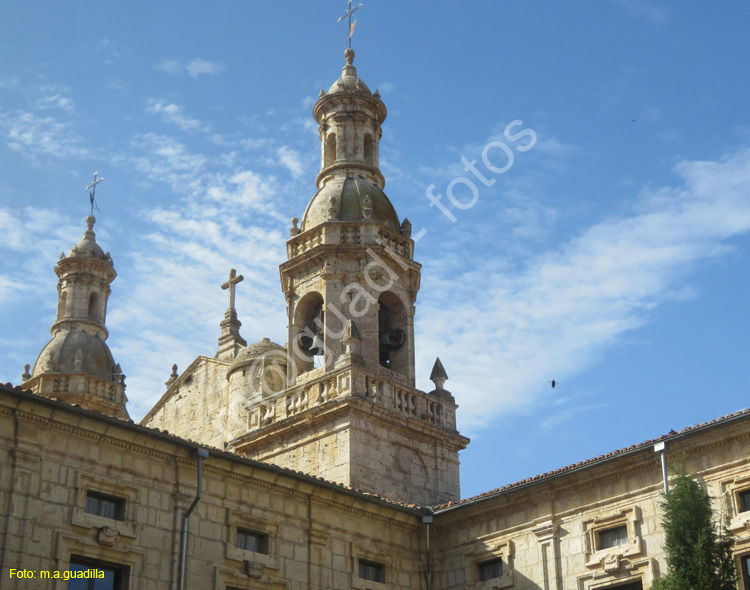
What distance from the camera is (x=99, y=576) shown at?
72.6 ft

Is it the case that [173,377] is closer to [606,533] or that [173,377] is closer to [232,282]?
[232,282]

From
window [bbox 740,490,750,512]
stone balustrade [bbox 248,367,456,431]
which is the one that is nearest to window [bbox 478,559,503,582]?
window [bbox 740,490,750,512]

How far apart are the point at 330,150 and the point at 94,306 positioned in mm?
11766

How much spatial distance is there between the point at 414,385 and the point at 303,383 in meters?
3.15

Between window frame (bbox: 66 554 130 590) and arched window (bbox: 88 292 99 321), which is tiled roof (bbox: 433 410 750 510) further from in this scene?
arched window (bbox: 88 292 99 321)

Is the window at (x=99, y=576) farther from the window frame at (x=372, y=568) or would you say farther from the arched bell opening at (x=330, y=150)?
the arched bell opening at (x=330, y=150)

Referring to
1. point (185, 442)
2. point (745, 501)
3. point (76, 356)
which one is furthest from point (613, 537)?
point (76, 356)

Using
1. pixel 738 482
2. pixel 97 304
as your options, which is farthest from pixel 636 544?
pixel 97 304

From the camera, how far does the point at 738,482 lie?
912 inches

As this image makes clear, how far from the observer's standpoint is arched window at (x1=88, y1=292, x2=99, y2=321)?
145ft

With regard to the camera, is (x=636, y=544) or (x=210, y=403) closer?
(x=636, y=544)

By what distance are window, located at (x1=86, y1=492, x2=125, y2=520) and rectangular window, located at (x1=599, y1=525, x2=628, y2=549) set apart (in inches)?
370

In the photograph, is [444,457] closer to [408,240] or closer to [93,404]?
[408,240]

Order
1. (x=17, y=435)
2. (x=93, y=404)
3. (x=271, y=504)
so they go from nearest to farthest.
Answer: (x=17, y=435) < (x=271, y=504) < (x=93, y=404)
